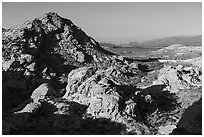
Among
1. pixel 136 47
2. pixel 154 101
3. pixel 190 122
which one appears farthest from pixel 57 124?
pixel 136 47

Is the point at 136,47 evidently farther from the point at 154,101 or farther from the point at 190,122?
the point at 190,122

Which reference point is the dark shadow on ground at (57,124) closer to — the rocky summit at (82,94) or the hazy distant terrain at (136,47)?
the rocky summit at (82,94)

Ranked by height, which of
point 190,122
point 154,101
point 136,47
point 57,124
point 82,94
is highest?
point 136,47

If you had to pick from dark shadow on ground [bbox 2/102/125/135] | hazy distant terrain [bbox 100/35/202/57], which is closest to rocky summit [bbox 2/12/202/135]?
dark shadow on ground [bbox 2/102/125/135]

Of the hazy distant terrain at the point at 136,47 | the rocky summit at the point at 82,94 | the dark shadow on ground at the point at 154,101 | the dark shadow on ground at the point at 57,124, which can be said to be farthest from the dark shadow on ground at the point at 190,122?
the hazy distant terrain at the point at 136,47

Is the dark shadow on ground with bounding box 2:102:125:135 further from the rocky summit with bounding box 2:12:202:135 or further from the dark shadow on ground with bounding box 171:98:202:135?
the dark shadow on ground with bounding box 171:98:202:135

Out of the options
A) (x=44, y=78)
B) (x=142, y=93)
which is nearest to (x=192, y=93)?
(x=142, y=93)

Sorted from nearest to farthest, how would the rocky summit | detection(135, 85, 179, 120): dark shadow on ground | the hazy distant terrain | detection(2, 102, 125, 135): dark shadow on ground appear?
detection(2, 102, 125, 135): dark shadow on ground, the rocky summit, detection(135, 85, 179, 120): dark shadow on ground, the hazy distant terrain

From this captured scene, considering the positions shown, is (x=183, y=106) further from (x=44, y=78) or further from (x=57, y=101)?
(x=44, y=78)
